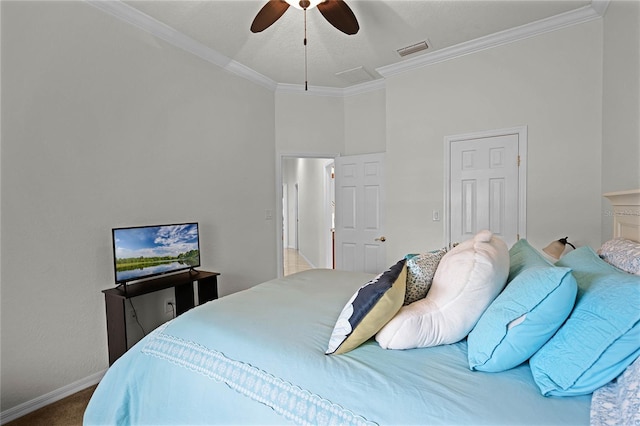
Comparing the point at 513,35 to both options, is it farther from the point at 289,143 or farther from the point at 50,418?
the point at 50,418

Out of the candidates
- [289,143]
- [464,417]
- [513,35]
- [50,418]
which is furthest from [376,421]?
[289,143]

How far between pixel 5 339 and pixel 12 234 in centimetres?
62

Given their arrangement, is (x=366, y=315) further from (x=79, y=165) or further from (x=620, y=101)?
(x=620, y=101)

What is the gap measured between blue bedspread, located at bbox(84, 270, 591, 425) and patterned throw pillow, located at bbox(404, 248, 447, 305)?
23 cm

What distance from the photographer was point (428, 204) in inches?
132

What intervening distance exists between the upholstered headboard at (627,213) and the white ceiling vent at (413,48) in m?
2.04

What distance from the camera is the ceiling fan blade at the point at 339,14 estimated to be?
6.61 feet

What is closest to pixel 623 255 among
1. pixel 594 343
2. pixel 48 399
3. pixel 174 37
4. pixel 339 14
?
pixel 594 343

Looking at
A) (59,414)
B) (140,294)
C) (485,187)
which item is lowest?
(59,414)

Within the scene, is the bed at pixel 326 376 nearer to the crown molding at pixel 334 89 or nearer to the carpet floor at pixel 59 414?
the carpet floor at pixel 59 414

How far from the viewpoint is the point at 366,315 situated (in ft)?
3.66

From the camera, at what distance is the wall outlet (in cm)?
283

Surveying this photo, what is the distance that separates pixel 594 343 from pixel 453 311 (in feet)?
1.28

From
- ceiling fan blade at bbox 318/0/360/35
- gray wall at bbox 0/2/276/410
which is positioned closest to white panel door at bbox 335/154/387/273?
gray wall at bbox 0/2/276/410
